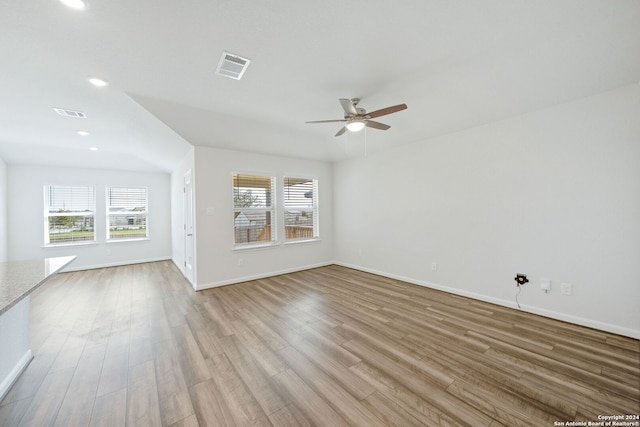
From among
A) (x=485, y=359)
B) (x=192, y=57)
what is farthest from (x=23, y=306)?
(x=485, y=359)

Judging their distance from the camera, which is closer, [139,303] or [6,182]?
[139,303]

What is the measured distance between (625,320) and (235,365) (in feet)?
13.3

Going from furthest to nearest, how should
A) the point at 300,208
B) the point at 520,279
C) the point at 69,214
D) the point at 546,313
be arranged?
the point at 69,214 < the point at 300,208 < the point at 520,279 < the point at 546,313

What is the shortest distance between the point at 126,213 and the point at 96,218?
0.62 meters

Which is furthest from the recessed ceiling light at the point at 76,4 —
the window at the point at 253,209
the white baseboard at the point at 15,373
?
the window at the point at 253,209

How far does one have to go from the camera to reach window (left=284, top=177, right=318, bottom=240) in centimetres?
562

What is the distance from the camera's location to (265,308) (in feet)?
11.4

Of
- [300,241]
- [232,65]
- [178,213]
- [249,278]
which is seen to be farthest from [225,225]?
[232,65]

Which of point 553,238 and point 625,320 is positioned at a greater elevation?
point 553,238

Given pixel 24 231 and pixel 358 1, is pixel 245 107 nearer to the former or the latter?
pixel 358 1

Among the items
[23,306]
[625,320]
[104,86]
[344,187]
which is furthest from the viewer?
[344,187]

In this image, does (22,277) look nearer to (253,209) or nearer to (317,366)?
(317,366)

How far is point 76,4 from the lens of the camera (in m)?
1.75
